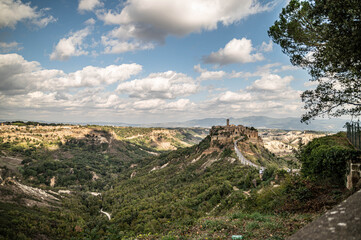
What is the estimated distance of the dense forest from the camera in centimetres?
1237

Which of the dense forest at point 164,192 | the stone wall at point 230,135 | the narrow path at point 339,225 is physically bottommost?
the dense forest at point 164,192

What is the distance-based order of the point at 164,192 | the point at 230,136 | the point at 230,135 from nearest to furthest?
the point at 164,192, the point at 230,136, the point at 230,135

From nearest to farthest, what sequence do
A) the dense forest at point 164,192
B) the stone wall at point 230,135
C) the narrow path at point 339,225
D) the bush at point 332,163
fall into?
the narrow path at point 339,225
the bush at point 332,163
the dense forest at point 164,192
the stone wall at point 230,135

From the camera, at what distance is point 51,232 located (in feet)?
144

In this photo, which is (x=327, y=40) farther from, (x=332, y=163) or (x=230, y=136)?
(x=230, y=136)

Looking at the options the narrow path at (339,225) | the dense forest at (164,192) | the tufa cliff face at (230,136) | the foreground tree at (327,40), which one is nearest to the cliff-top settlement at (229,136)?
the tufa cliff face at (230,136)

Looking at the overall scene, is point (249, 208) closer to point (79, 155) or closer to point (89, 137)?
point (79, 155)

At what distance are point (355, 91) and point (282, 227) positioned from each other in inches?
392

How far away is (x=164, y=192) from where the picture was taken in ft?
180

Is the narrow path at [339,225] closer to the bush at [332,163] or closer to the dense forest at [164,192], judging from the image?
the dense forest at [164,192]

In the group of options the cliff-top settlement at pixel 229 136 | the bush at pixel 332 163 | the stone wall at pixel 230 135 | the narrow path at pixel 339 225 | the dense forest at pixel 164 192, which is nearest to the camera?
the narrow path at pixel 339 225

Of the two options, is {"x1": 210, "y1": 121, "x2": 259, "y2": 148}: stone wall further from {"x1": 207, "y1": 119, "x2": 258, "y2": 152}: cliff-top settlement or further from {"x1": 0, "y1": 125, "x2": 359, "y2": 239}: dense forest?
{"x1": 0, "y1": 125, "x2": 359, "y2": 239}: dense forest

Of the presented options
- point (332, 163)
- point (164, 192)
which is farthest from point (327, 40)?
point (164, 192)

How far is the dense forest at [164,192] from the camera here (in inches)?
487
